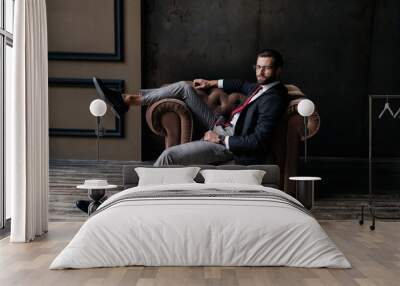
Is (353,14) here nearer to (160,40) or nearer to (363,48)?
(363,48)

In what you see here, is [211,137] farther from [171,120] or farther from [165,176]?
[165,176]

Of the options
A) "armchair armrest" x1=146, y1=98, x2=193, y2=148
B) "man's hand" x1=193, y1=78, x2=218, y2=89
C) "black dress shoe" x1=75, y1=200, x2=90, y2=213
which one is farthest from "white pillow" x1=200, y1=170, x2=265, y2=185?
"man's hand" x1=193, y1=78, x2=218, y2=89

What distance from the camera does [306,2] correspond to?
6.57 m

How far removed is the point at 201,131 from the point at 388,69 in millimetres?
2222

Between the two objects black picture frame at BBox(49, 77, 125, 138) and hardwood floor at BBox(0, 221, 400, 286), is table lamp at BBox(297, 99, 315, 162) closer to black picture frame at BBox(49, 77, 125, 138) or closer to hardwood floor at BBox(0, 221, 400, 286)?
hardwood floor at BBox(0, 221, 400, 286)

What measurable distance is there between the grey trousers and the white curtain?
1.09 metres

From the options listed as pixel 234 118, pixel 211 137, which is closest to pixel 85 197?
pixel 211 137

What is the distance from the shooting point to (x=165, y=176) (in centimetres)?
502

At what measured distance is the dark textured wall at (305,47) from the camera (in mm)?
6559

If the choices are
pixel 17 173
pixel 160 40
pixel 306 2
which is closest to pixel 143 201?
pixel 17 173

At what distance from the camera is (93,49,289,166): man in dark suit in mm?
5383

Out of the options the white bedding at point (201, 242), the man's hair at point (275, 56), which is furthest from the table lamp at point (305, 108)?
the white bedding at point (201, 242)

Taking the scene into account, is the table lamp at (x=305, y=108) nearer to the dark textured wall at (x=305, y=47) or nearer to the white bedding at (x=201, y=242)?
the dark textured wall at (x=305, y=47)

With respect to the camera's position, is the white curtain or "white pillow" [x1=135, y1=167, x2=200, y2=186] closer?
the white curtain
